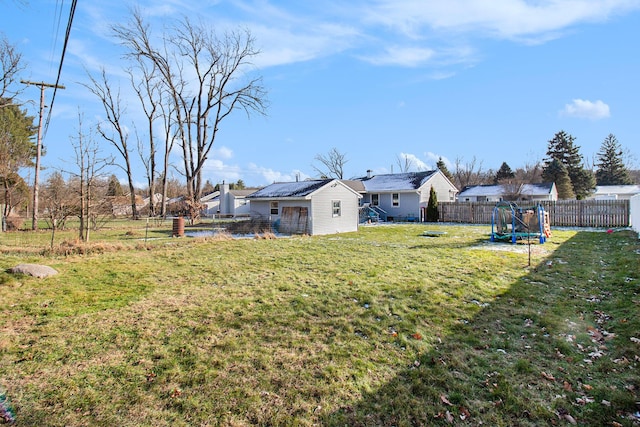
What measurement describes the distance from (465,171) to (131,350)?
63.0 m

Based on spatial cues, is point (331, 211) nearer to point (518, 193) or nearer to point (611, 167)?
point (518, 193)

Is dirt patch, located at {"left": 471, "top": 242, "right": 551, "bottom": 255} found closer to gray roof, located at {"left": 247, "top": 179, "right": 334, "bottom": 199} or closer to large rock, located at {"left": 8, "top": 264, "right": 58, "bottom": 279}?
gray roof, located at {"left": 247, "top": 179, "right": 334, "bottom": 199}

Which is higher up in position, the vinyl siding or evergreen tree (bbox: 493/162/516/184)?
evergreen tree (bbox: 493/162/516/184)

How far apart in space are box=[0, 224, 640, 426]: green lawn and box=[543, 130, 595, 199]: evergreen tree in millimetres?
41529

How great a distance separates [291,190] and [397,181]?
14322mm

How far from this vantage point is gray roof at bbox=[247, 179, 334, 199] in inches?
773

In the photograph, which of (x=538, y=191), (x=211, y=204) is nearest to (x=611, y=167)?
(x=538, y=191)

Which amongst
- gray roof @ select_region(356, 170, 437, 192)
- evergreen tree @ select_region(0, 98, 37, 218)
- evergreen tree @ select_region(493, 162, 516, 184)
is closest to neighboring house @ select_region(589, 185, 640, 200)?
evergreen tree @ select_region(493, 162, 516, 184)

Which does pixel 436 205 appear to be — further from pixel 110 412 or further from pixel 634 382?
pixel 110 412

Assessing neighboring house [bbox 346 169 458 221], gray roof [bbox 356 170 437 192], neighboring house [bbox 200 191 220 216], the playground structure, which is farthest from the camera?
neighboring house [bbox 200 191 220 216]

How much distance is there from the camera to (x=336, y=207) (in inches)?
806

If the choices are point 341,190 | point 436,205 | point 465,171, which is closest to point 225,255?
point 341,190

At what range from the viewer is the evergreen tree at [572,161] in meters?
42.2

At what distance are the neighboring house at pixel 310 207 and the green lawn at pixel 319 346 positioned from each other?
10.5 meters
